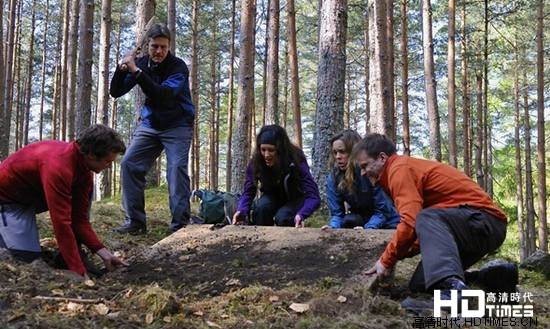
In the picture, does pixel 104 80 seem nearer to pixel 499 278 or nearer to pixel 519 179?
pixel 499 278

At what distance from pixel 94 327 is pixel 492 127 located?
87.1 ft

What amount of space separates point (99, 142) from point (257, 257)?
1473 millimetres

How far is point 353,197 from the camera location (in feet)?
15.6

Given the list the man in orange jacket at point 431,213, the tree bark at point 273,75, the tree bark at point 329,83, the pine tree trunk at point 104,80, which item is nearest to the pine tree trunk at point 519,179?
the tree bark at point 273,75

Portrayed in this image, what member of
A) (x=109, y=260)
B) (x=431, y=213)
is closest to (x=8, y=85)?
(x=109, y=260)

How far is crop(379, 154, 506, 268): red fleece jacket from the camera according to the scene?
2982 millimetres

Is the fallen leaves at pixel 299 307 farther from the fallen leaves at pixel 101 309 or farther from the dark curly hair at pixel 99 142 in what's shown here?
the dark curly hair at pixel 99 142

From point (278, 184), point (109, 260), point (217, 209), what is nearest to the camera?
point (109, 260)

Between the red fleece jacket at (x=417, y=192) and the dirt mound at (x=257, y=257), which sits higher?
the red fleece jacket at (x=417, y=192)

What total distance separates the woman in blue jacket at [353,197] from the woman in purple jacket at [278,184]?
22 centimetres

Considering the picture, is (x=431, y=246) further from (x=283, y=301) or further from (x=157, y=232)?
(x=157, y=232)

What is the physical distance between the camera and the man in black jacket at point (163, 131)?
4.98 meters

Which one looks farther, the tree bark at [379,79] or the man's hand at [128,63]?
the tree bark at [379,79]

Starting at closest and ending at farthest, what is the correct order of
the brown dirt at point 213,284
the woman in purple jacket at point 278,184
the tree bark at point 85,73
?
the brown dirt at point 213,284
the woman in purple jacket at point 278,184
the tree bark at point 85,73
